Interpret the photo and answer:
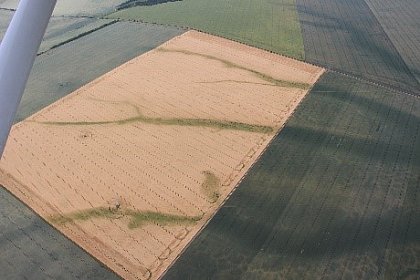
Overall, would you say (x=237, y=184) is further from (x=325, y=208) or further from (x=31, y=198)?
(x=31, y=198)

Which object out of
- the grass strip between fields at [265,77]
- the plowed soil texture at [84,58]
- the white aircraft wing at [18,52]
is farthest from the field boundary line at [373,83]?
the white aircraft wing at [18,52]

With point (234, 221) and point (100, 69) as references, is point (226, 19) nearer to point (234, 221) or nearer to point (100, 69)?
point (100, 69)

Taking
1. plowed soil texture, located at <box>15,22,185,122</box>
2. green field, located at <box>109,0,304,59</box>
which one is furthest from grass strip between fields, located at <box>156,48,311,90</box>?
plowed soil texture, located at <box>15,22,185,122</box>

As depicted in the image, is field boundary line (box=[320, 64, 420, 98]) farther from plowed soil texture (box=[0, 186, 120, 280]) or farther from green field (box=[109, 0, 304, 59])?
plowed soil texture (box=[0, 186, 120, 280])

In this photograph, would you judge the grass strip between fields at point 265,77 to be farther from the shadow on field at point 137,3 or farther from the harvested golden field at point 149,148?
the shadow on field at point 137,3

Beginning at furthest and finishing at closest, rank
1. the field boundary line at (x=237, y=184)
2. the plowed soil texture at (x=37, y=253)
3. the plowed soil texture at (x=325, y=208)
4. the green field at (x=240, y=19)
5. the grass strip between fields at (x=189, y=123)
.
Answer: the green field at (x=240, y=19) < the grass strip between fields at (x=189, y=123) < the field boundary line at (x=237, y=184) < the plowed soil texture at (x=325, y=208) < the plowed soil texture at (x=37, y=253)
